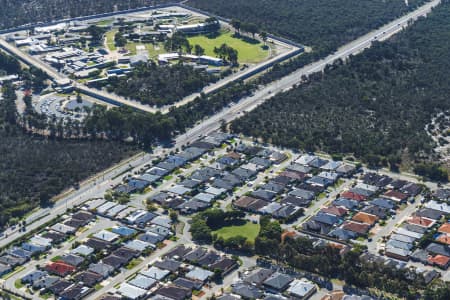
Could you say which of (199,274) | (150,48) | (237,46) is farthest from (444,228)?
(150,48)

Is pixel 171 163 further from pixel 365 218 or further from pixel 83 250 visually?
pixel 365 218

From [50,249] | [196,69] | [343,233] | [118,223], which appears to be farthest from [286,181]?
[196,69]

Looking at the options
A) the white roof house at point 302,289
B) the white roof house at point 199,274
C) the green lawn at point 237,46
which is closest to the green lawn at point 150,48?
the green lawn at point 237,46

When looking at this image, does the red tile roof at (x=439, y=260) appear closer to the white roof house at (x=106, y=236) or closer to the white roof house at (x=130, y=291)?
the white roof house at (x=130, y=291)

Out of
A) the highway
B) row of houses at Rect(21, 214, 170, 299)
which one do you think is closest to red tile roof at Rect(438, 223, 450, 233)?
row of houses at Rect(21, 214, 170, 299)

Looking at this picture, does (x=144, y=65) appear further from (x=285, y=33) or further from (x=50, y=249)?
(x=50, y=249)
